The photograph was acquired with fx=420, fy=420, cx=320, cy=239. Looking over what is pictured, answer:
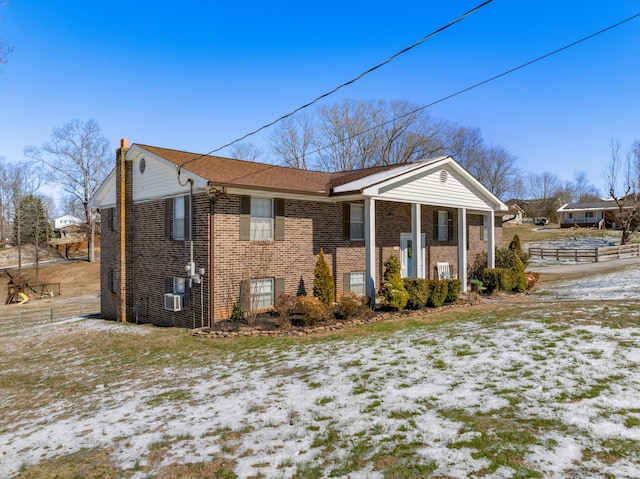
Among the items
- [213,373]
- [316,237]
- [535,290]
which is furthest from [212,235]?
[535,290]

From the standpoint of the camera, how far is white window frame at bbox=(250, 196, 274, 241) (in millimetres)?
13859

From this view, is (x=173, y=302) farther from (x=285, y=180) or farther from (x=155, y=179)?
(x=285, y=180)

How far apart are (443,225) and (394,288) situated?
7.47 metres

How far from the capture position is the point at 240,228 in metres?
13.4

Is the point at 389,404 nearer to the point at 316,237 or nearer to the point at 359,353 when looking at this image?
the point at 359,353

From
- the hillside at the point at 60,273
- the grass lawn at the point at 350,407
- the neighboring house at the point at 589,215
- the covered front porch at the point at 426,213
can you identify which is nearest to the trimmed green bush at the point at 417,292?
the covered front porch at the point at 426,213

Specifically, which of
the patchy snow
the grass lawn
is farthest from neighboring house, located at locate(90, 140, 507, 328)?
the patchy snow

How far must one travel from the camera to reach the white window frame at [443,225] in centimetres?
2005

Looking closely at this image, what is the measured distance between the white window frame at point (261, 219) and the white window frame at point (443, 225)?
9.31 meters

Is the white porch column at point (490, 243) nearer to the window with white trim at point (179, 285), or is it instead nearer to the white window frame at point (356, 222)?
the white window frame at point (356, 222)

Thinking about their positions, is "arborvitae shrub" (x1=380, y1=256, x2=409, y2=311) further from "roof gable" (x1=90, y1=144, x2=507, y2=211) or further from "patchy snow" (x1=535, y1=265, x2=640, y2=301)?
"patchy snow" (x1=535, y1=265, x2=640, y2=301)

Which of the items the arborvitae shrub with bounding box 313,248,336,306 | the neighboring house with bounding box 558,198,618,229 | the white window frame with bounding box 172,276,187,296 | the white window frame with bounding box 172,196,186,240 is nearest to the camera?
the arborvitae shrub with bounding box 313,248,336,306

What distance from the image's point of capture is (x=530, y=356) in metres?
7.43

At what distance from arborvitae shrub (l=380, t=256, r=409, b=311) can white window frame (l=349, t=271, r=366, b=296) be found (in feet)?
7.34
